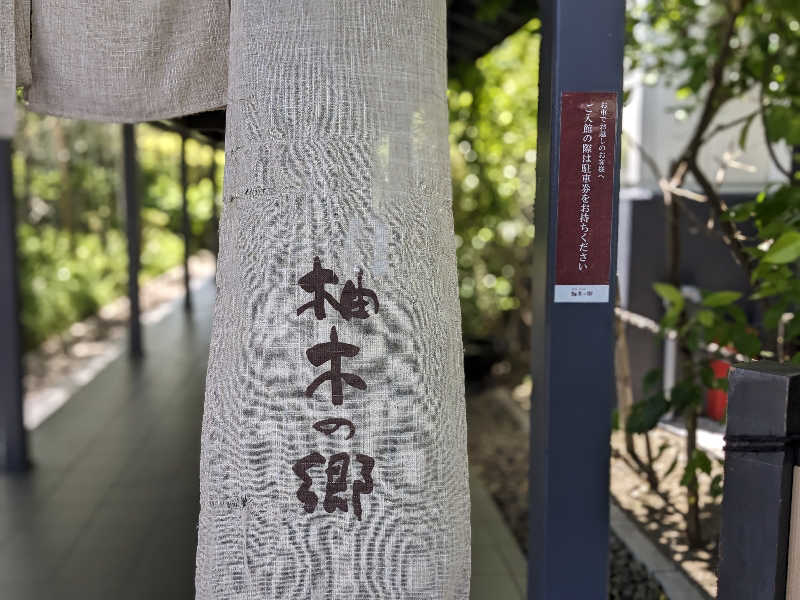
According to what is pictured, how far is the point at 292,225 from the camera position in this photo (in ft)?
5.54

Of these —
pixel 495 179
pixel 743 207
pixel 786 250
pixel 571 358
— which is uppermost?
pixel 495 179

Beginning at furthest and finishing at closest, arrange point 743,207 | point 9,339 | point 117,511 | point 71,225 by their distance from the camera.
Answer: point 71,225
point 9,339
point 117,511
point 743,207

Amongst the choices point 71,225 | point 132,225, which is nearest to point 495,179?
point 132,225

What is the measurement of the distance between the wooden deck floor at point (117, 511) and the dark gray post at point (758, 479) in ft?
5.88

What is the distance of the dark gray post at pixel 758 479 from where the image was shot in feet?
6.12

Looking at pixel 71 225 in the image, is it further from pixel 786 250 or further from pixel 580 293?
pixel 786 250

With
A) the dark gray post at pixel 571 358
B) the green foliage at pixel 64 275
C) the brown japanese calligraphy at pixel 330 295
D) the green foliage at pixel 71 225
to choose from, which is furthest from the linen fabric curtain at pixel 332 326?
the green foliage at pixel 71 225

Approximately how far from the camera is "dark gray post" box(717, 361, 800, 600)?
187cm

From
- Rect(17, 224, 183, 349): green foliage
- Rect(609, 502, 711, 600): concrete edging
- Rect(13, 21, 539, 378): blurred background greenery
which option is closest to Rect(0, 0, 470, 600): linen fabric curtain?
Rect(609, 502, 711, 600): concrete edging

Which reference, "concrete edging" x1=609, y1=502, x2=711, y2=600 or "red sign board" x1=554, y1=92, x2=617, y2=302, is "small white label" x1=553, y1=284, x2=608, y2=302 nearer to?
"red sign board" x1=554, y1=92, x2=617, y2=302

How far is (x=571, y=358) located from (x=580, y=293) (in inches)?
6.9

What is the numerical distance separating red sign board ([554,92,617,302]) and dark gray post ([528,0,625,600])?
0.03 ft

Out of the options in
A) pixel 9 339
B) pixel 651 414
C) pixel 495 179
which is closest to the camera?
pixel 651 414

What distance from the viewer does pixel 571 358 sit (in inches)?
85.8
